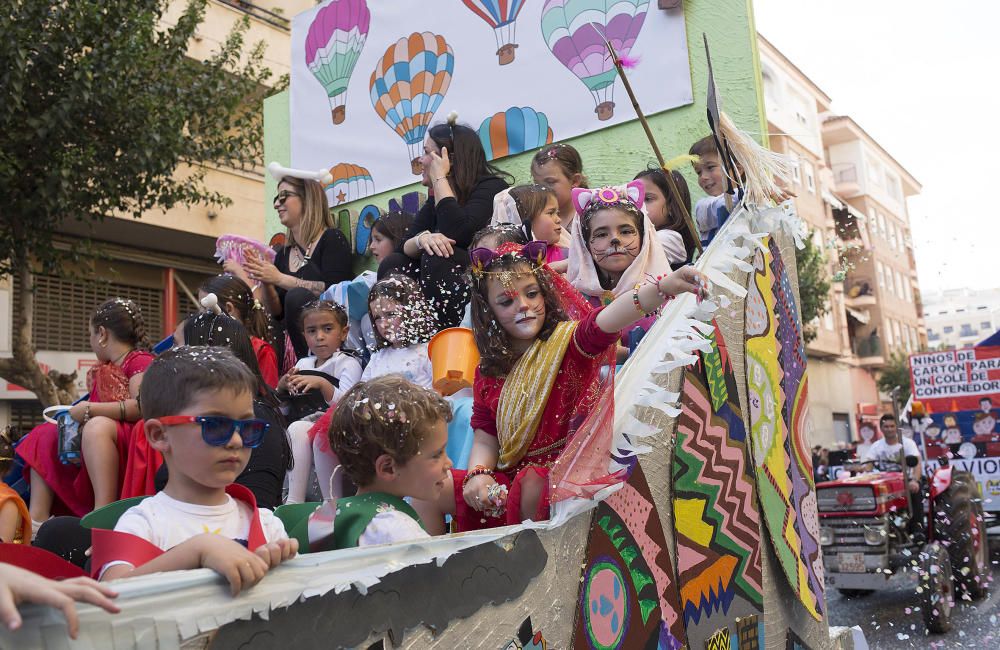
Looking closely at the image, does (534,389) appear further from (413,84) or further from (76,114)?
(76,114)

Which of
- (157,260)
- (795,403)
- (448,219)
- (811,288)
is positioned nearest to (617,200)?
(795,403)

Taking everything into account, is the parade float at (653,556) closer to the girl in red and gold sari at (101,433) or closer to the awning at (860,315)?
the girl in red and gold sari at (101,433)

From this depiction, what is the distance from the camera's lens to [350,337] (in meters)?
4.74

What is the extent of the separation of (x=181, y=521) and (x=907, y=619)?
5796mm

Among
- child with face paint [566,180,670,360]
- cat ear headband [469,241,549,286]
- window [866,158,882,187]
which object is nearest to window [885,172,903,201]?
window [866,158,882,187]

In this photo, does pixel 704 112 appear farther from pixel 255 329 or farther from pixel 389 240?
pixel 255 329

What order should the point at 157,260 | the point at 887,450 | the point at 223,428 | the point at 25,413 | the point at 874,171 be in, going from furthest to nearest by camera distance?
the point at 874,171, the point at 157,260, the point at 25,413, the point at 887,450, the point at 223,428

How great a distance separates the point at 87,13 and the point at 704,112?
19.7ft

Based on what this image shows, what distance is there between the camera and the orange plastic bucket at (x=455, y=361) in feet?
11.2

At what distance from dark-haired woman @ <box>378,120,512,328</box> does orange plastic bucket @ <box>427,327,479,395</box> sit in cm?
70

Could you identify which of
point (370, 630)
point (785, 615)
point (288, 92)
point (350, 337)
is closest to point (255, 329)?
point (350, 337)

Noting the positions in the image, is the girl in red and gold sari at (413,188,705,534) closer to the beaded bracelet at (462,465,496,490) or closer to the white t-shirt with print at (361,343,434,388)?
the beaded bracelet at (462,465,496,490)

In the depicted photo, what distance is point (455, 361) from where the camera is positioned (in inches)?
135

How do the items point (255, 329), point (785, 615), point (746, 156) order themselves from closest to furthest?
point (785, 615) → point (746, 156) → point (255, 329)
